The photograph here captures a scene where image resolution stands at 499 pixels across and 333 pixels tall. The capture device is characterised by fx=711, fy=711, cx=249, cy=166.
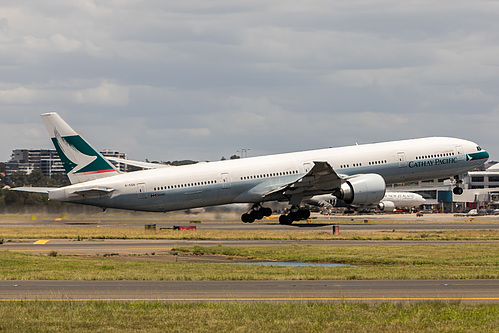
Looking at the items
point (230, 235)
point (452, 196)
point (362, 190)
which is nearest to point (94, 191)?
point (230, 235)

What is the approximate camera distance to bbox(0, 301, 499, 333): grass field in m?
16.6

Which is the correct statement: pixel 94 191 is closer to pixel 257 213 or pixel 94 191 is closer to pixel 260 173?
pixel 260 173

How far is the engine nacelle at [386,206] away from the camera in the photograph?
126 metres

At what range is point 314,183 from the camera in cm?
5841

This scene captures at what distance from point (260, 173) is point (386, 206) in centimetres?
7108

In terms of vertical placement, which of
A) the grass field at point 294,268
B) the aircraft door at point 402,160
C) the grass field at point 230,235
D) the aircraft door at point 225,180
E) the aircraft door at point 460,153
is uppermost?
the aircraft door at point 460,153

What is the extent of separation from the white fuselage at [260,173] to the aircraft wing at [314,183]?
22.7 inches

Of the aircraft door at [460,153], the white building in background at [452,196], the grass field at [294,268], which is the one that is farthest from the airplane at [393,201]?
the grass field at [294,268]

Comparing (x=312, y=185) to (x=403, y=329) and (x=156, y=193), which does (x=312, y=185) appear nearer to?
(x=156, y=193)

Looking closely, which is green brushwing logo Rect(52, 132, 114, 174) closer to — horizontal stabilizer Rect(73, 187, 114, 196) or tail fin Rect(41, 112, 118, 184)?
tail fin Rect(41, 112, 118, 184)

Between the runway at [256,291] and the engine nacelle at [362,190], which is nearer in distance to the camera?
the runway at [256,291]

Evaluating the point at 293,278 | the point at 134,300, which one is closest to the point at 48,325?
the point at 134,300

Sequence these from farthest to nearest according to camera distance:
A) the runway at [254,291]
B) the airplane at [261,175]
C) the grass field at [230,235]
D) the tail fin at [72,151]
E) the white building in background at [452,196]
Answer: the white building in background at [452,196], the tail fin at [72,151], the airplane at [261,175], the grass field at [230,235], the runway at [254,291]

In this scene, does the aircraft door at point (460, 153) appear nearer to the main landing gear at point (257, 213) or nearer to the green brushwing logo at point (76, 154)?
the main landing gear at point (257, 213)
